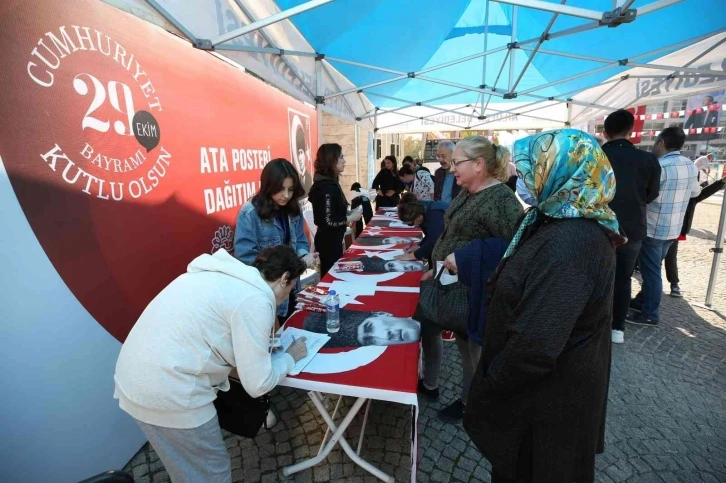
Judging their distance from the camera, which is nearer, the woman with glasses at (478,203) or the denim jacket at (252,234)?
the woman with glasses at (478,203)

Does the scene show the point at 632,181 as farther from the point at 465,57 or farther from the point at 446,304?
the point at 465,57

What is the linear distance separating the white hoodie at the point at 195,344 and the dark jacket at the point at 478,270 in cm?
85

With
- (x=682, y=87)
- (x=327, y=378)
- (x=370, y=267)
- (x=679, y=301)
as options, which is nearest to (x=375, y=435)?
(x=327, y=378)

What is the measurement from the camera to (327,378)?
52.3 inches

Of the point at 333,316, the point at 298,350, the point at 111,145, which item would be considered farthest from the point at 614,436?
the point at 111,145

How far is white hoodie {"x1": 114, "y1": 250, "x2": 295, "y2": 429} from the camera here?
1119mm

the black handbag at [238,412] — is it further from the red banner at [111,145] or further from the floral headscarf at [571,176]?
the floral headscarf at [571,176]

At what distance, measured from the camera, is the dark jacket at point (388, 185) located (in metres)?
5.95

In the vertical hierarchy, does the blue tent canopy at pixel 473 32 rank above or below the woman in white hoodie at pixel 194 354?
above

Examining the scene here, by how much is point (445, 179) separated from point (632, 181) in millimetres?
1884

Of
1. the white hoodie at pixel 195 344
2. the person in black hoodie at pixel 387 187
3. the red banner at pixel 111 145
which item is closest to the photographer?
the white hoodie at pixel 195 344

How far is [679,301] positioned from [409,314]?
3.66 m

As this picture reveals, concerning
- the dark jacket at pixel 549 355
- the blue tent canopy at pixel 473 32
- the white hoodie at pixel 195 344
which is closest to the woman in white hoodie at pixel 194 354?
the white hoodie at pixel 195 344

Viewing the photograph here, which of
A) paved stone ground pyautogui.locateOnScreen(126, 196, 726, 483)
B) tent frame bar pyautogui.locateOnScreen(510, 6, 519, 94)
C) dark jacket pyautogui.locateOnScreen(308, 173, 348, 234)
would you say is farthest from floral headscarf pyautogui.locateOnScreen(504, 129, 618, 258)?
tent frame bar pyautogui.locateOnScreen(510, 6, 519, 94)
